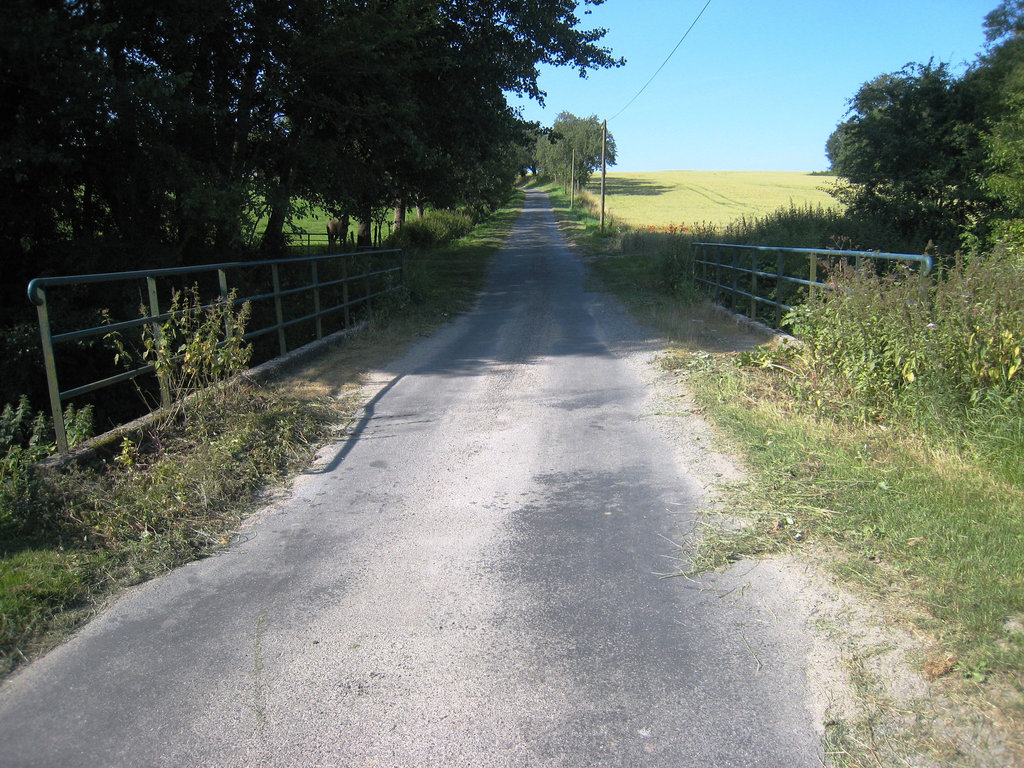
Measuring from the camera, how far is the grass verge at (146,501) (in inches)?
136

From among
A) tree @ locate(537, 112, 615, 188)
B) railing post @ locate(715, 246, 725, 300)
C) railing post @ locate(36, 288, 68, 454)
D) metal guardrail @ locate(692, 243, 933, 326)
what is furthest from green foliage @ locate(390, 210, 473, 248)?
tree @ locate(537, 112, 615, 188)

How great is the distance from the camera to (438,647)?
3.08 m

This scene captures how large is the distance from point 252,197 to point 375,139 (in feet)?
12.8

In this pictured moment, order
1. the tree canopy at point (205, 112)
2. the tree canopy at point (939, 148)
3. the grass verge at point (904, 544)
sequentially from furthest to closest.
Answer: the tree canopy at point (939, 148) → the tree canopy at point (205, 112) → the grass verge at point (904, 544)

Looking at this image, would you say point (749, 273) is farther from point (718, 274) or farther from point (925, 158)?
point (925, 158)

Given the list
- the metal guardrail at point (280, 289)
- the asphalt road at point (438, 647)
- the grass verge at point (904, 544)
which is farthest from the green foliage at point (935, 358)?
the metal guardrail at point (280, 289)

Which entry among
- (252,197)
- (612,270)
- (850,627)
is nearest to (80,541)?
(850,627)

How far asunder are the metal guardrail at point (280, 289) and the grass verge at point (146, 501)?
45 cm

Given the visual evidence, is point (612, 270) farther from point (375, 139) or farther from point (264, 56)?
point (264, 56)

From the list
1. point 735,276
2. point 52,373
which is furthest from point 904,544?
point 735,276

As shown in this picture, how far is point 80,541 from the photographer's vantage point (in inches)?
160

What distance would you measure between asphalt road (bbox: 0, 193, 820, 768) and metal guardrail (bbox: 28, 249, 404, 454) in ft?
6.46

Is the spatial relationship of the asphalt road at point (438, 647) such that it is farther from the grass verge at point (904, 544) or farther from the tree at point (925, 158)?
the tree at point (925, 158)

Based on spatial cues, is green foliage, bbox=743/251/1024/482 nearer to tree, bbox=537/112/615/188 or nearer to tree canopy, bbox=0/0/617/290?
tree canopy, bbox=0/0/617/290
